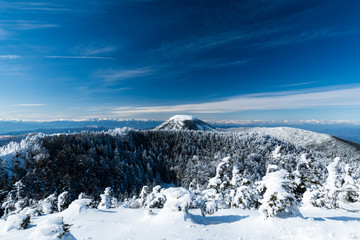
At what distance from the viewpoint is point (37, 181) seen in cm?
9931

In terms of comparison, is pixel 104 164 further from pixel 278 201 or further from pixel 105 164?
pixel 278 201

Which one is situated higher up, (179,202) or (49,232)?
(49,232)

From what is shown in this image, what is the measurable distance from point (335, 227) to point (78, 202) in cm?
1788

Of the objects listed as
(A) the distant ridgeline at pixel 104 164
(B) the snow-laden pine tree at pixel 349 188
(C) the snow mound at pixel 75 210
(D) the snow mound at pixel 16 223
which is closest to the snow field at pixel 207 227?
(D) the snow mound at pixel 16 223

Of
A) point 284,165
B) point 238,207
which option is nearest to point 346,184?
point 284,165

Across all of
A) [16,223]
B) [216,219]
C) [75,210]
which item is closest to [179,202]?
[216,219]

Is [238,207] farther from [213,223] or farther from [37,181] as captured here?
[37,181]

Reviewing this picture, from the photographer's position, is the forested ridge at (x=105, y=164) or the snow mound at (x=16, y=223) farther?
the forested ridge at (x=105, y=164)

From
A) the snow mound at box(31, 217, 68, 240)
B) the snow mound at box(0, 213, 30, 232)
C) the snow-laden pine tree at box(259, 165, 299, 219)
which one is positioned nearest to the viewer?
the snow mound at box(31, 217, 68, 240)

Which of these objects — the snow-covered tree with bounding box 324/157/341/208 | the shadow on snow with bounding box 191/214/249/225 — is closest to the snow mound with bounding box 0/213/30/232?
the shadow on snow with bounding box 191/214/249/225

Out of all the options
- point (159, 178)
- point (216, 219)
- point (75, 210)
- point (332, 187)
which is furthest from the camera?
point (159, 178)

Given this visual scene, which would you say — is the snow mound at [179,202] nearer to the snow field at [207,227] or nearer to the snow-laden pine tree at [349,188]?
the snow field at [207,227]

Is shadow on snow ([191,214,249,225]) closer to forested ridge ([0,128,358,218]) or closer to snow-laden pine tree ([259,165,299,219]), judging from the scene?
snow-laden pine tree ([259,165,299,219])

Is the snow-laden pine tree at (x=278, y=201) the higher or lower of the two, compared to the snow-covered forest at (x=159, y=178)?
higher
